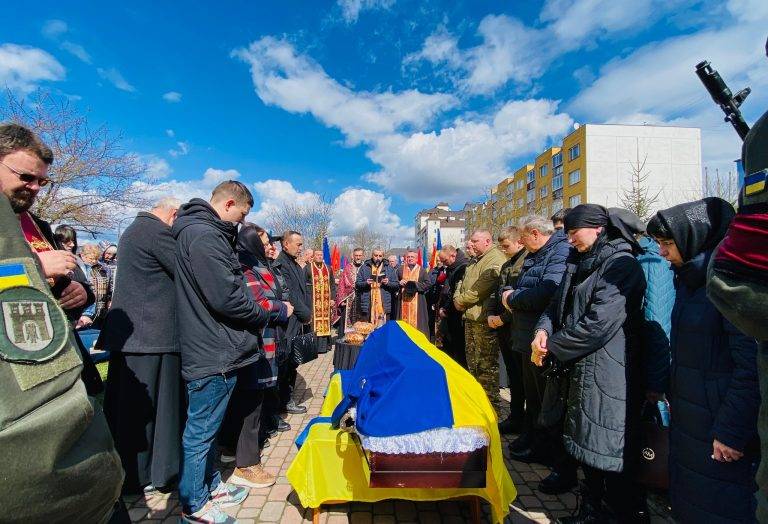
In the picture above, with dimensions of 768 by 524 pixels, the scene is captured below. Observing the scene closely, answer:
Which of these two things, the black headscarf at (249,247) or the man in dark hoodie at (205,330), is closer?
the man in dark hoodie at (205,330)

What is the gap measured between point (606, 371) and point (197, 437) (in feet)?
8.48

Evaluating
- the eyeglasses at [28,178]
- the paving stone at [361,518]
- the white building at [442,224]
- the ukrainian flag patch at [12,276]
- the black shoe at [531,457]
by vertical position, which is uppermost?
the white building at [442,224]

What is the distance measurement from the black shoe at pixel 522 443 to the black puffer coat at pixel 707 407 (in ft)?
6.07

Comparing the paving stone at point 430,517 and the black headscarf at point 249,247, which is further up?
the black headscarf at point 249,247

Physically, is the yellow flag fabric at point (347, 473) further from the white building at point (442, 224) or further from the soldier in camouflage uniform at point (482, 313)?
the white building at point (442, 224)

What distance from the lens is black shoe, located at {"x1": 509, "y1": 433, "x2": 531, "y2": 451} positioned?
12.6 ft

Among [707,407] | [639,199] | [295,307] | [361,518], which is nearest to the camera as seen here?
[707,407]

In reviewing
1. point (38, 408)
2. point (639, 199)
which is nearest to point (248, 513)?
point (38, 408)

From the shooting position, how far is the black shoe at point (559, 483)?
3146 mm

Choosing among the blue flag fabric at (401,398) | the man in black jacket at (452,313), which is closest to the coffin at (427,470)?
the blue flag fabric at (401,398)

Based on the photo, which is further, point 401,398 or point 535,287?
point 535,287

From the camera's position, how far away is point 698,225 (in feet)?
6.63

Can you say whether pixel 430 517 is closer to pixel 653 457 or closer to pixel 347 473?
pixel 347 473

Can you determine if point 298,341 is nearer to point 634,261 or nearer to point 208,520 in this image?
point 208,520
